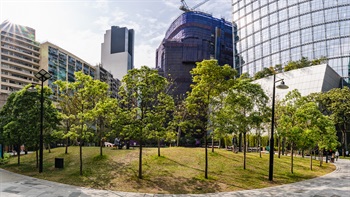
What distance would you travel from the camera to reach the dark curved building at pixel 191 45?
115406mm

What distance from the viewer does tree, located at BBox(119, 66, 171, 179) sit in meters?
18.5

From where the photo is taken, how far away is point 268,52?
317 ft

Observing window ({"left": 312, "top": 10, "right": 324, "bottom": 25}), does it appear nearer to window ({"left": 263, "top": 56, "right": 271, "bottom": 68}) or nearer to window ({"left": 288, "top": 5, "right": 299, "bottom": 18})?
window ({"left": 288, "top": 5, "right": 299, "bottom": 18})

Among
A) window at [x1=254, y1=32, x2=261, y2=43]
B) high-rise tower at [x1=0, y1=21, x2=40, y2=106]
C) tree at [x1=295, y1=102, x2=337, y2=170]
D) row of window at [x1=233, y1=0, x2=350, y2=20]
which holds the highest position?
row of window at [x1=233, y1=0, x2=350, y2=20]

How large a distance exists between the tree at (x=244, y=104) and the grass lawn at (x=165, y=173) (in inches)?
103

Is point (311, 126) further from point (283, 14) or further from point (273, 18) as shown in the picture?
point (273, 18)

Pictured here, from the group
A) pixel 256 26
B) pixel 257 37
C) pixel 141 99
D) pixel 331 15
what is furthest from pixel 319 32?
pixel 141 99

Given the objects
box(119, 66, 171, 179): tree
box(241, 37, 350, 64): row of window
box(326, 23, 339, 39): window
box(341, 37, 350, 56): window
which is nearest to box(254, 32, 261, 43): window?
box(241, 37, 350, 64): row of window

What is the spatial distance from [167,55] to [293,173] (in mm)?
97121

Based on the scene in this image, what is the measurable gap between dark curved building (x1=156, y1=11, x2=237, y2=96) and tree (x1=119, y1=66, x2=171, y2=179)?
89.6 meters

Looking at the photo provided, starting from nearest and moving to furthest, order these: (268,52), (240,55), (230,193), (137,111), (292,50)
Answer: (230,193), (137,111), (292,50), (268,52), (240,55)

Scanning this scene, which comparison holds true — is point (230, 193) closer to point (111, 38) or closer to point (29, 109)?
point (29, 109)

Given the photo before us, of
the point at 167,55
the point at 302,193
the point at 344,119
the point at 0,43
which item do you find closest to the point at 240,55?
the point at 167,55

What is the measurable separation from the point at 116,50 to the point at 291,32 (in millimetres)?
115324
